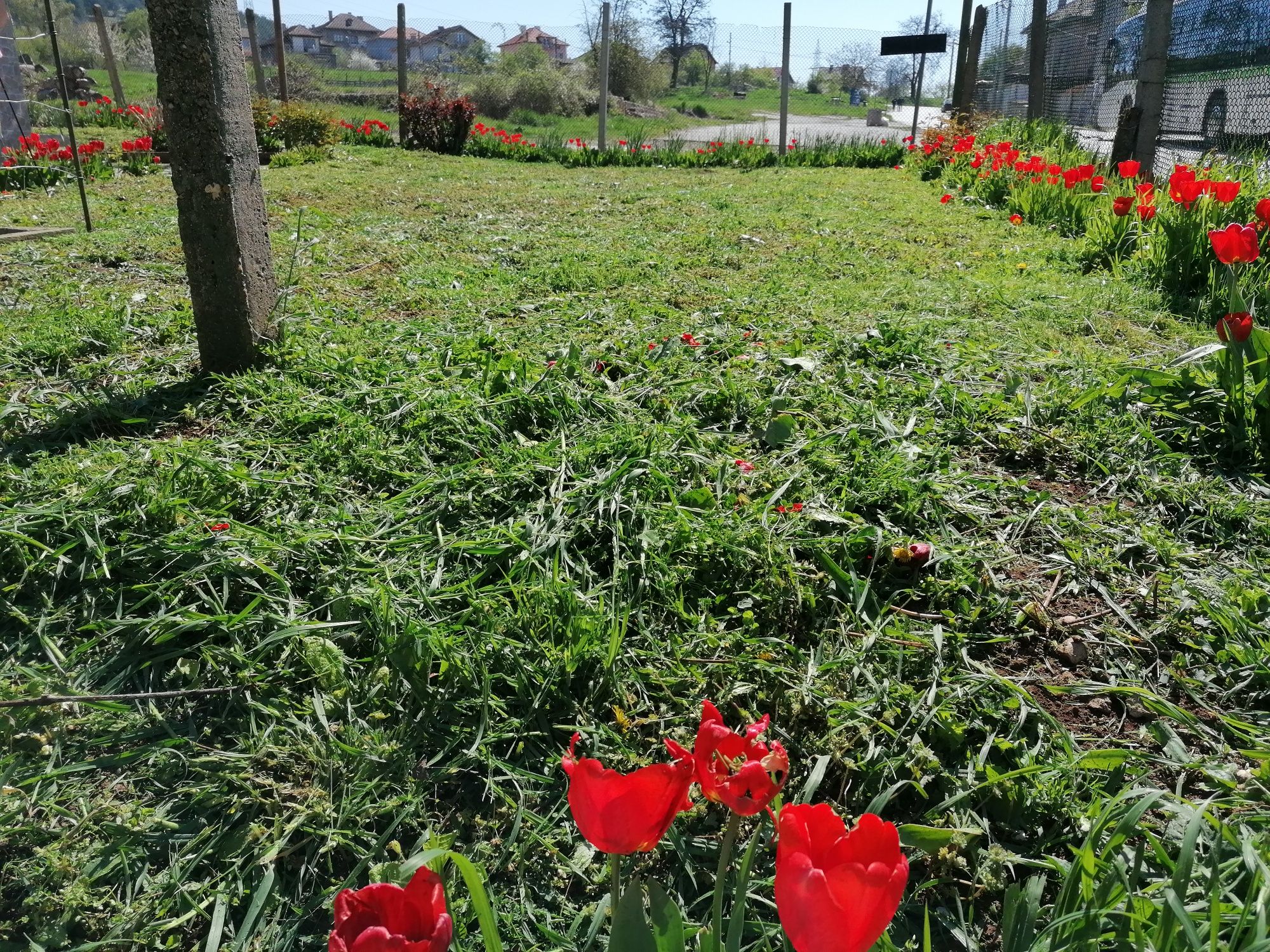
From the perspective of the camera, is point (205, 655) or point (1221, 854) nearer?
point (1221, 854)

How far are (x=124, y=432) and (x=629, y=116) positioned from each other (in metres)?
26.4

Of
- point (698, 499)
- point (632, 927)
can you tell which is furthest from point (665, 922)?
point (698, 499)

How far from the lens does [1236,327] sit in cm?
268

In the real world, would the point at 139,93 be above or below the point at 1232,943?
above

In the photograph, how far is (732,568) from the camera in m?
2.19

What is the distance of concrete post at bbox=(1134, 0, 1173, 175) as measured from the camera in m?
5.88

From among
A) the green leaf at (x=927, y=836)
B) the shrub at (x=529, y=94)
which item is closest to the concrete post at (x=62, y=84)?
the green leaf at (x=927, y=836)

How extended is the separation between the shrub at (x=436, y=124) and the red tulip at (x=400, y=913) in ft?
45.5

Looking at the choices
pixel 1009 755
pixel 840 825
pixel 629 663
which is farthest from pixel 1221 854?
pixel 629 663

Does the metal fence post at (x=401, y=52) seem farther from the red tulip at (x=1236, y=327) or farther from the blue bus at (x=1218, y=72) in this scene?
the red tulip at (x=1236, y=327)

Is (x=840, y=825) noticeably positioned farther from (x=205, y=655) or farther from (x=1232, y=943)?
(x=205, y=655)

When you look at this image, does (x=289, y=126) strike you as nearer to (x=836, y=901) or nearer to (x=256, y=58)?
(x=256, y=58)

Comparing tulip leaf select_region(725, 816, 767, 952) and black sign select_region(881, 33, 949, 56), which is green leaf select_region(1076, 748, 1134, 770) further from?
black sign select_region(881, 33, 949, 56)

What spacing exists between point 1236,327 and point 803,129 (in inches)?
777
